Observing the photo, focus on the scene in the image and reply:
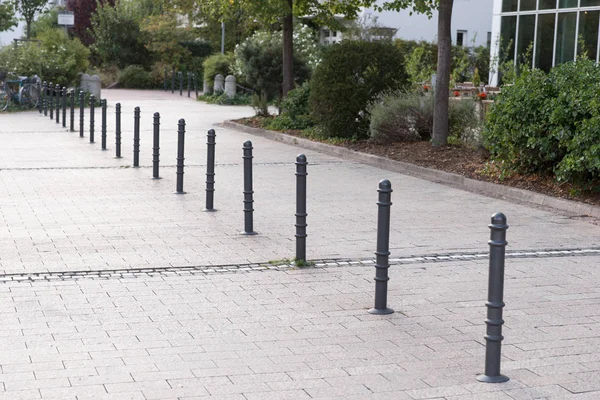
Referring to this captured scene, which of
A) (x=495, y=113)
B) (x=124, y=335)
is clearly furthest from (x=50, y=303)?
(x=495, y=113)

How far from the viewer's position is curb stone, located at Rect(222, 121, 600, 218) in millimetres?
11695

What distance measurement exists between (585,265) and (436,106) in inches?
312

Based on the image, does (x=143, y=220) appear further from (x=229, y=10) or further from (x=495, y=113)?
(x=229, y=10)

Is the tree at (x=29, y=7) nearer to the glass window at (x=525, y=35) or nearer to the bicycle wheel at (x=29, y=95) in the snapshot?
the bicycle wheel at (x=29, y=95)

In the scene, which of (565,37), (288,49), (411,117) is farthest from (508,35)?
(411,117)

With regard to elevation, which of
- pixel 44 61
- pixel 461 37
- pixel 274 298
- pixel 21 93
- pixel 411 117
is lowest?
pixel 274 298

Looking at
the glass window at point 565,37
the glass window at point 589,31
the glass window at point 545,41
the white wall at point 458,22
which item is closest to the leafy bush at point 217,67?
the white wall at point 458,22

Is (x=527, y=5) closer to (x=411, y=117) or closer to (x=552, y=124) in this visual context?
(x=411, y=117)

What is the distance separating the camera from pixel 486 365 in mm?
5480

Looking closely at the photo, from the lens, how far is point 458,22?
49.9 metres

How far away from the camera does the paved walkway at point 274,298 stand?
546 cm

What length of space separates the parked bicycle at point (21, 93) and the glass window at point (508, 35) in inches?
573

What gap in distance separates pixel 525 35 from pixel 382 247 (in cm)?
2449

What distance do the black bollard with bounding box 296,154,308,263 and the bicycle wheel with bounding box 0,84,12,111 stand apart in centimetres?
2354
